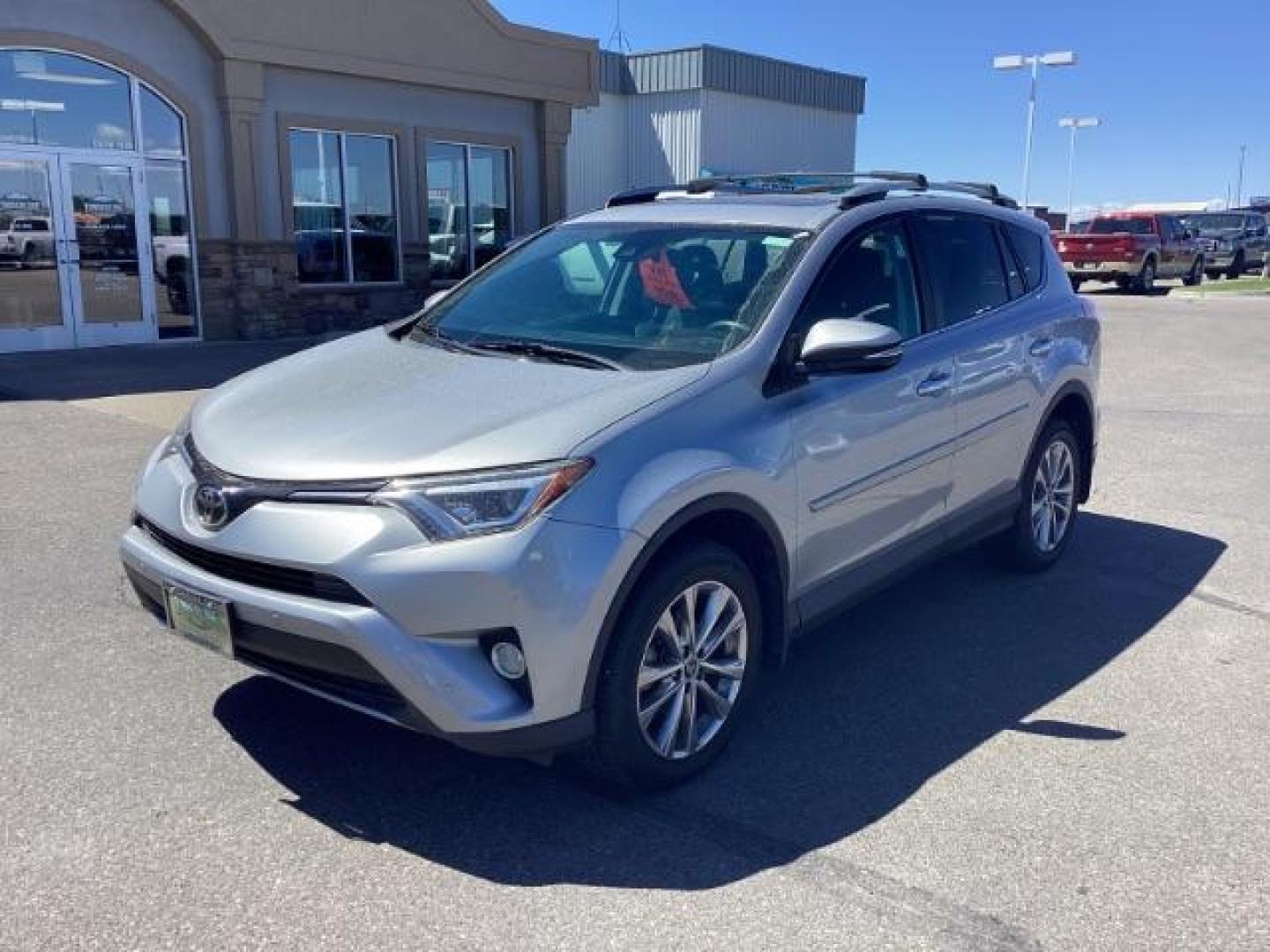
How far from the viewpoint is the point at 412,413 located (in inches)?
131

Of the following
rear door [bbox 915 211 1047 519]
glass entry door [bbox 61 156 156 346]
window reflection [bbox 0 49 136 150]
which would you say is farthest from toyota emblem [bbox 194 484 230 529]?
window reflection [bbox 0 49 136 150]

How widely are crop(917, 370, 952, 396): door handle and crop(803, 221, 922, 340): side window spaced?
184 mm

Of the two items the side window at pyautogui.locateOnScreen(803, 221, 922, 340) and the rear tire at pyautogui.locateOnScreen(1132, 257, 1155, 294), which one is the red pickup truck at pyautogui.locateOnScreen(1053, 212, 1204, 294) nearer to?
the rear tire at pyautogui.locateOnScreen(1132, 257, 1155, 294)

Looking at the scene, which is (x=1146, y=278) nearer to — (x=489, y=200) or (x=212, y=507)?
(x=489, y=200)

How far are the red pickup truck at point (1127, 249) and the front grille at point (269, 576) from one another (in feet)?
84.5

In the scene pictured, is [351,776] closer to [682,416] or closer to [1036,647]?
[682,416]

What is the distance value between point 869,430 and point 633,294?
99 cm

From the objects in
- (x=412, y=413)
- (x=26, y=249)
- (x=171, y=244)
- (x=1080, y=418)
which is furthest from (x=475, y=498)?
(x=171, y=244)

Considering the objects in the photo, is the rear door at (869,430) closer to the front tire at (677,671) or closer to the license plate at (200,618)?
the front tire at (677,671)

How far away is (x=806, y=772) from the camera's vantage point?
3609 mm

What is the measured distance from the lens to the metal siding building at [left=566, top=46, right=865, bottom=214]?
25.7 metres

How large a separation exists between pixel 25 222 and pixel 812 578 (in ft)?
40.1

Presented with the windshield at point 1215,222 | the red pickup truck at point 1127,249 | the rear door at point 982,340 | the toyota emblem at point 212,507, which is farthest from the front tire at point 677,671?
the windshield at point 1215,222

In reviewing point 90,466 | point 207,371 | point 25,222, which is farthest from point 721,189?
point 25,222
